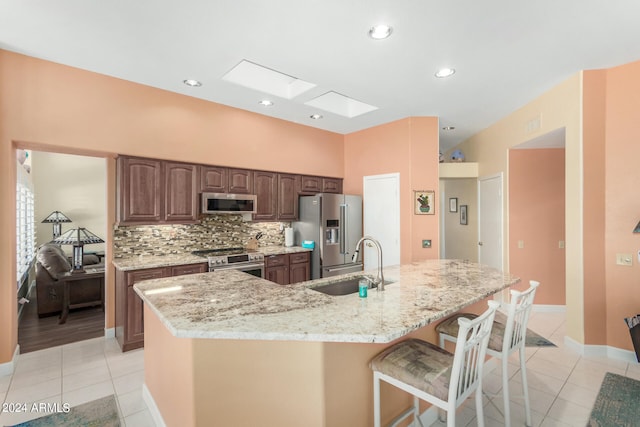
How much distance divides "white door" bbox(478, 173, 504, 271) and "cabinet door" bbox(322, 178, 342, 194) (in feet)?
8.45

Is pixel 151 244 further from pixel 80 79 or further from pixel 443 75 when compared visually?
pixel 443 75

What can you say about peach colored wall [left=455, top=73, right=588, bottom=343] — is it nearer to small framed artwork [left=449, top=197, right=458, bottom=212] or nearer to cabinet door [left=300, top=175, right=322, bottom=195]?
small framed artwork [left=449, top=197, right=458, bottom=212]

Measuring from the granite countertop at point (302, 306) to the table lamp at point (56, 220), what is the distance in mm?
5446

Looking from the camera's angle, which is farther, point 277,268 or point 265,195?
point 265,195

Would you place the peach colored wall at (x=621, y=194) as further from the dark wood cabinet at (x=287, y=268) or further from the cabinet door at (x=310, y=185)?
the cabinet door at (x=310, y=185)

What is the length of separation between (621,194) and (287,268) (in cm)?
404

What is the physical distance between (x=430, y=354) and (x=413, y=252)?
2942 millimetres

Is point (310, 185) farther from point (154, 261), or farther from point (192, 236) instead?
point (154, 261)

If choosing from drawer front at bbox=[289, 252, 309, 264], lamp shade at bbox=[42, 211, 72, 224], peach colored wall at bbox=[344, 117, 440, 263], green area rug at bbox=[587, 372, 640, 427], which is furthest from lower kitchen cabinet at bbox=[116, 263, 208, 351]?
green area rug at bbox=[587, 372, 640, 427]

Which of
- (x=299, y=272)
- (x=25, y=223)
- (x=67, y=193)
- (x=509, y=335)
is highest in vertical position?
(x=67, y=193)

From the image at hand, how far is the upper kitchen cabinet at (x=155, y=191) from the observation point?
3475 mm

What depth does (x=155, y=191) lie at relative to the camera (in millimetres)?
3689

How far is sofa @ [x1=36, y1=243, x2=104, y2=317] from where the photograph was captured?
4160 mm

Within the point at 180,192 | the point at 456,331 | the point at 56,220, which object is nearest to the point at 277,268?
the point at 180,192
